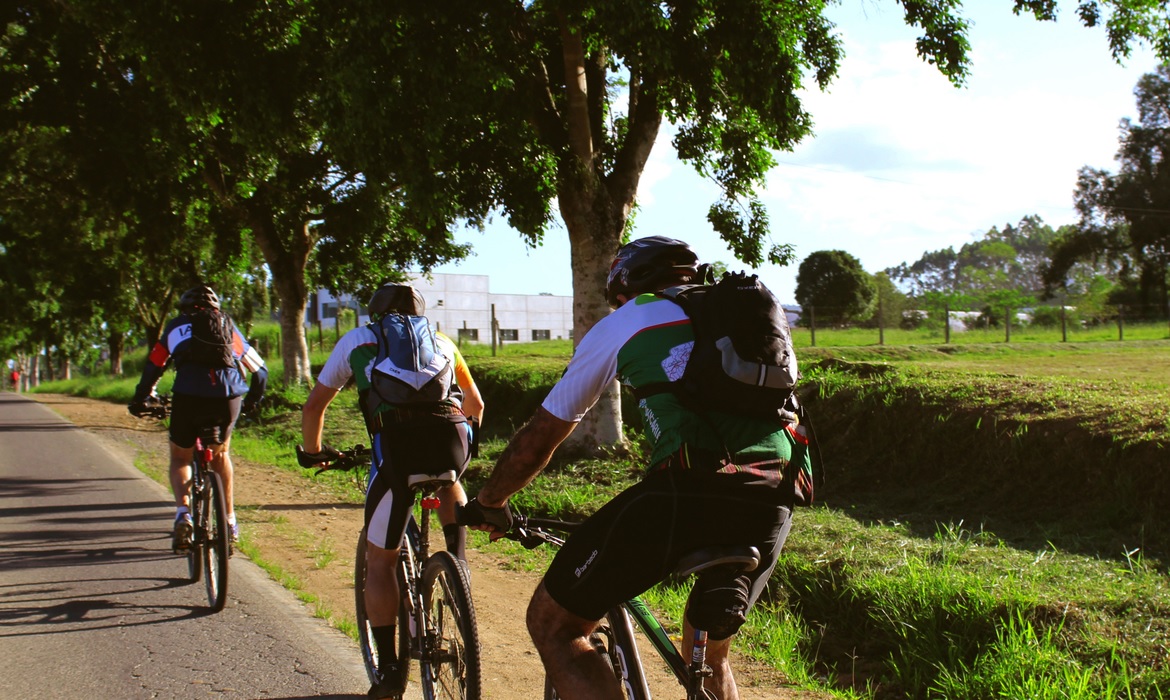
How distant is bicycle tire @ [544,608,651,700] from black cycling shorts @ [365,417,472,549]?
1356 mm

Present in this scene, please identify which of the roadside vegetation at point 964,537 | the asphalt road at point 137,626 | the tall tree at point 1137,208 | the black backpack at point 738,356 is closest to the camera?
the black backpack at point 738,356

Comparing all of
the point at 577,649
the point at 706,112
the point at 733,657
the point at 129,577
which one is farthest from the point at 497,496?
the point at 706,112

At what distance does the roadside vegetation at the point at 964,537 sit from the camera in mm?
4566

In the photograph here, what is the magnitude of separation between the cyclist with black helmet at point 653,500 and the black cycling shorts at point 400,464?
147 centimetres

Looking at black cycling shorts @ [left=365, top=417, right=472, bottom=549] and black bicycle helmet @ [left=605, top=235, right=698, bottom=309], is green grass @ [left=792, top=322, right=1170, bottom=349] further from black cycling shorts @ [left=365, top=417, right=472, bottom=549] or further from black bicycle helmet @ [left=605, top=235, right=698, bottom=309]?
black bicycle helmet @ [left=605, top=235, right=698, bottom=309]

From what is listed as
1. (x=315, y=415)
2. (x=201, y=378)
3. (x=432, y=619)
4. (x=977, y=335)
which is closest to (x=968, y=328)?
(x=977, y=335)

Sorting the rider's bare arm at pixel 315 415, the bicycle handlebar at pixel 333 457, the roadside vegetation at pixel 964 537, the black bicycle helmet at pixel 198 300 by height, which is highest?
the black bicycle helmet at pixel 198 300

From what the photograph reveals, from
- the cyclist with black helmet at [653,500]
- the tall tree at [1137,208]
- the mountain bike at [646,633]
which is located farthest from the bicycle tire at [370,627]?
the tall tree at [1137,208]

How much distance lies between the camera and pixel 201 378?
6.88 metres

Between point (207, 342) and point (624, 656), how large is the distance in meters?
4.72

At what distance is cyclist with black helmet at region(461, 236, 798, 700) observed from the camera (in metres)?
2.67

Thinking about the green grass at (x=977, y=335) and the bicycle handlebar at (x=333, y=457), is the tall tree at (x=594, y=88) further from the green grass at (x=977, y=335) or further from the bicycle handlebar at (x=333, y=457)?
the green grass at (x=977, y=335)

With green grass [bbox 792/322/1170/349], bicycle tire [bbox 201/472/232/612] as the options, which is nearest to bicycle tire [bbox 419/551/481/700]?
bicycle tire [bbox 201/472/232/612]

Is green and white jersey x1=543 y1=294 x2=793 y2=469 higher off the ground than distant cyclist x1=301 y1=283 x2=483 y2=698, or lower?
higher
